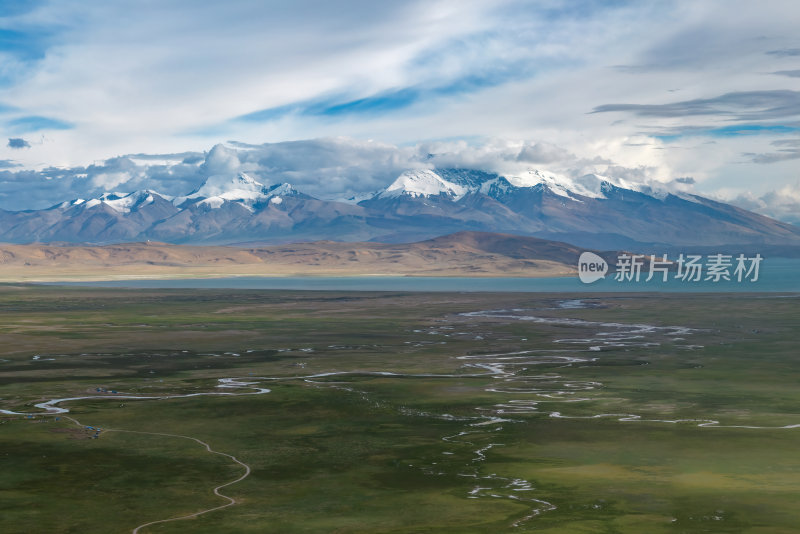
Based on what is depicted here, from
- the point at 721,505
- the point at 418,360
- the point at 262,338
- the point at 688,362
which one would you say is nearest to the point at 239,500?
the point at 721,505

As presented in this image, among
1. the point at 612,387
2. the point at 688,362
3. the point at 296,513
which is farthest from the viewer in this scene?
the point at 688,362

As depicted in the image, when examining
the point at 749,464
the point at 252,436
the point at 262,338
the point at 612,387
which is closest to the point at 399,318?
the point at 262,338

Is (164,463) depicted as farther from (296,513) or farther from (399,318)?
(399,318)

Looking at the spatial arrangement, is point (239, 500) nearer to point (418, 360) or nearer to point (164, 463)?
point (164, 463)

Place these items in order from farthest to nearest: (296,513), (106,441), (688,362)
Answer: (688,362) → (106,441) → (296,513)

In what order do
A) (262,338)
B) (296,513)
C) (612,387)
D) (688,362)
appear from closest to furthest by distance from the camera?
(296,513), (612,387), (688,362), (262,338)

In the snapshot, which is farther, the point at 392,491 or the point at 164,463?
the point at 164,463
